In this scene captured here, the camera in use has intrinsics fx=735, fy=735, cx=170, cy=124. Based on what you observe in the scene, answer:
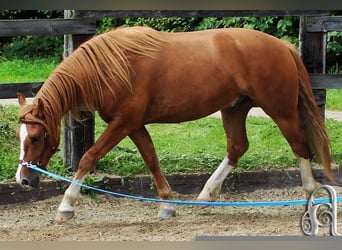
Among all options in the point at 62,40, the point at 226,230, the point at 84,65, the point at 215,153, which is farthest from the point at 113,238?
the point at 62,40

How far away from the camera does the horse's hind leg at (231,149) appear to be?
5309 mm

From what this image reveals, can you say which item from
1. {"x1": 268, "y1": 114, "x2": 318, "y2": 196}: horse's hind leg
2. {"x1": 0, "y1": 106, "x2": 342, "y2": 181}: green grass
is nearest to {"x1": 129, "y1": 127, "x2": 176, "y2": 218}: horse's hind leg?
{"x1": 0, "y1": 106, "x2": 342, "y2": 181}: green grass

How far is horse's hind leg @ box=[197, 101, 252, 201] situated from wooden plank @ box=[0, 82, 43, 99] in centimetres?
143

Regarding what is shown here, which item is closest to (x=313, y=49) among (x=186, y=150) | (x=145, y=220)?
(x=186, y=150)

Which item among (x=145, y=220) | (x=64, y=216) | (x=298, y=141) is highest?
(x=298, y=141)

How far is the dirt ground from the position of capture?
192 inches

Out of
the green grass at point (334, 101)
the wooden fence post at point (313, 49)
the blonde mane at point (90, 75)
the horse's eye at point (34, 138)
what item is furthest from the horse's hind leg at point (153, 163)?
the green grass at point (334, 101)

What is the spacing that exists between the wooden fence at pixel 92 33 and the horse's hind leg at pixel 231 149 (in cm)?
72

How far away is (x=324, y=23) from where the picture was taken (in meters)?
5.67

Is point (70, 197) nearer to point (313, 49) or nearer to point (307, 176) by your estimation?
point (307, 176)

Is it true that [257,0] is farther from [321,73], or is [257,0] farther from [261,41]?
[321,73]

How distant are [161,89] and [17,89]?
1.20 meters

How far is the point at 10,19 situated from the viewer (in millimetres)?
5777

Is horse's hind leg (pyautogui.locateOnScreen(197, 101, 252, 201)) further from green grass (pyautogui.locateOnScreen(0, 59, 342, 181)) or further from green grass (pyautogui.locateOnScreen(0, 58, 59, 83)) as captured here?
green grass (pyautogui.locateOnScreen(0, 58, 59, 83))
